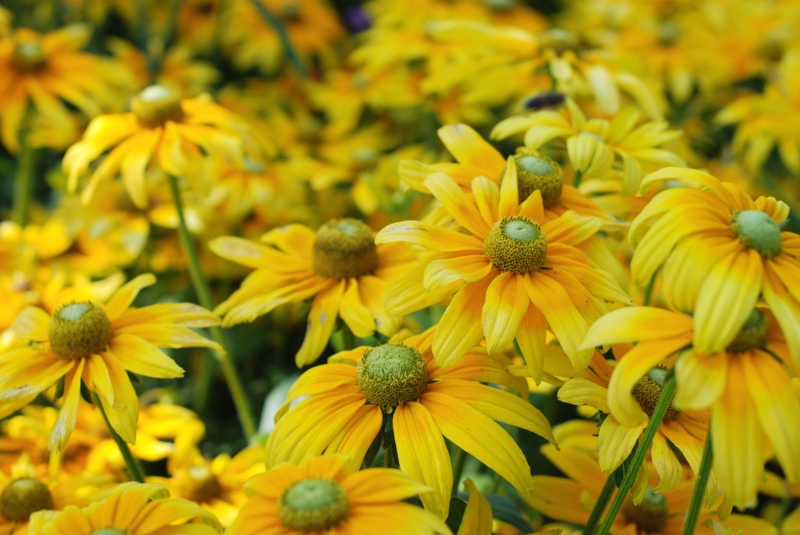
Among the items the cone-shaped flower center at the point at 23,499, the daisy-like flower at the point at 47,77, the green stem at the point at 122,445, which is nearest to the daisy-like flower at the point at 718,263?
the green stem at the point at 122,445

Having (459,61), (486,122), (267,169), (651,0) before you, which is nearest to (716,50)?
(651,0)

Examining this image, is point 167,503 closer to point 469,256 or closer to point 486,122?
point 469,256

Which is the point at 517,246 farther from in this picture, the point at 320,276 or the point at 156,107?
the point at 156,107

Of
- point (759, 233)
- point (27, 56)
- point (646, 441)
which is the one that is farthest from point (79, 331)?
point (27, 56)

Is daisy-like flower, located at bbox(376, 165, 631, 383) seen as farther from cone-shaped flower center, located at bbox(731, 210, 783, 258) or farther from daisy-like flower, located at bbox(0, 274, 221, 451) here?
daisy-like flower, located at bbox(0, 274, 221, 451)

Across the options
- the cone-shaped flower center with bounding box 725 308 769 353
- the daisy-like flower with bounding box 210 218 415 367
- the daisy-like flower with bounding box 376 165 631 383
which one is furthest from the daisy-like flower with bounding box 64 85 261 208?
the cone-shaped flower center with bounding box 725 308 769 353

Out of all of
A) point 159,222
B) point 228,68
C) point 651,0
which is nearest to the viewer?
point 159,222

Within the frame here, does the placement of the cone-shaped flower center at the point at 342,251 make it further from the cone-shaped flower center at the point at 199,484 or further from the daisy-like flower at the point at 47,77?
the daisy-like flower at the point at 47,77
